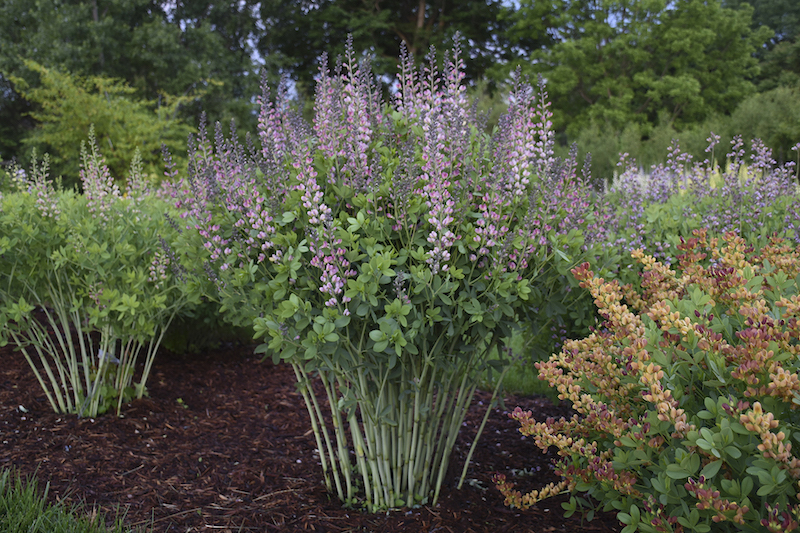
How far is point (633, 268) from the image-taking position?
3904 mm

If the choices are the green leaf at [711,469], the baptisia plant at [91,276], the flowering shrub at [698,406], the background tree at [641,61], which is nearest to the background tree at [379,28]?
the background tree at [641,61]

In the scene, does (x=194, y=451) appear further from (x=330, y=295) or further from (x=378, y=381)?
(x=330, y=295)

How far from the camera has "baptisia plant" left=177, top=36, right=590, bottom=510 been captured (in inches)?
94.7

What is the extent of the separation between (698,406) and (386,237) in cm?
137

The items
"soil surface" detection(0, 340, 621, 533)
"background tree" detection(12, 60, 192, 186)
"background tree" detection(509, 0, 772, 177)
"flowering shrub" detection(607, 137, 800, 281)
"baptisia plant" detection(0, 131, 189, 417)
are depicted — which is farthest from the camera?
"background tree" detection(509, 0, 772, 177)

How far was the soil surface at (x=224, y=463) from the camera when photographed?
2934 mm

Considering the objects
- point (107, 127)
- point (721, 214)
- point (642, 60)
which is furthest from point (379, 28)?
point (721, 214)

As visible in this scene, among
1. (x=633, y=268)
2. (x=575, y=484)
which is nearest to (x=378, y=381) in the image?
(x=575, y=484)

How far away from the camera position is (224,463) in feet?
12.0

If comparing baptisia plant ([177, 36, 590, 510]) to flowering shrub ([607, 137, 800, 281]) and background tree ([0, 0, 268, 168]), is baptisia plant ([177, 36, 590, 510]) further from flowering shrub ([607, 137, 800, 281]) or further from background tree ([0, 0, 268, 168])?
background tree ([0, 0, 268, 168])

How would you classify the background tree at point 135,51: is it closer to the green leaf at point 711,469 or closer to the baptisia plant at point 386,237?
the baptisia plant at point 386,237

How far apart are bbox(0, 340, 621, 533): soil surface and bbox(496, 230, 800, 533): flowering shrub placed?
24.5 inches

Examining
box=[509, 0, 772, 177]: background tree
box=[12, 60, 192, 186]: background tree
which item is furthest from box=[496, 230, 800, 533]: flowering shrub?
box=[509, 0, 772, 177]: background tree

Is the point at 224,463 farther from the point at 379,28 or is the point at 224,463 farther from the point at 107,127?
the point at 379,28
